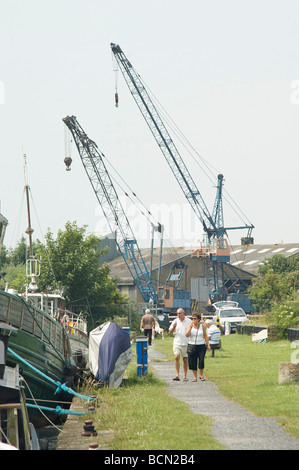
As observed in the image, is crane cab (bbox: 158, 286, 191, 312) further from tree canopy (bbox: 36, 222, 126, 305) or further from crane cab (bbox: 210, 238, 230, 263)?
tree canopy (bbox: 36, 222, 126, 305)

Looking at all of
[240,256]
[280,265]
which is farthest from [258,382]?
[240,256]

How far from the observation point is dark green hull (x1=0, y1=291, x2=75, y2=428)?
16.0 m

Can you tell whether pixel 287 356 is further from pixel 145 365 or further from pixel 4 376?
pixel 4 376

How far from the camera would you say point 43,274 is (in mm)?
62312

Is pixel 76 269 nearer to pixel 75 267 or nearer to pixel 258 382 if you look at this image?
pixel 75 267

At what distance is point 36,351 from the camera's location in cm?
1772

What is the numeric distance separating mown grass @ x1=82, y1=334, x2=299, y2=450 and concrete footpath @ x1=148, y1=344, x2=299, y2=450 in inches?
6.6

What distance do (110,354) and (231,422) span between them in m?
6.53

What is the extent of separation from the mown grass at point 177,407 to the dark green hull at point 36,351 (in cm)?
146

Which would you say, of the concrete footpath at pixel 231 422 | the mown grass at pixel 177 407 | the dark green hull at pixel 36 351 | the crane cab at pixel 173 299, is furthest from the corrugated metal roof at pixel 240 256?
the concrete footpath at pixel 231 422

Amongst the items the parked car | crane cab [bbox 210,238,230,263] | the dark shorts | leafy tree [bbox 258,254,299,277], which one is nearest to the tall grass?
the dark shorts

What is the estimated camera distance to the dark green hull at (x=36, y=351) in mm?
15992

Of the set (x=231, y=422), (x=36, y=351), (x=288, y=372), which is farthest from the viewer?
(x=36, y=351)

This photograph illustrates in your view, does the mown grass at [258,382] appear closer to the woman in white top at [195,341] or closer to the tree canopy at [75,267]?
the woman in white top at [195,341]
